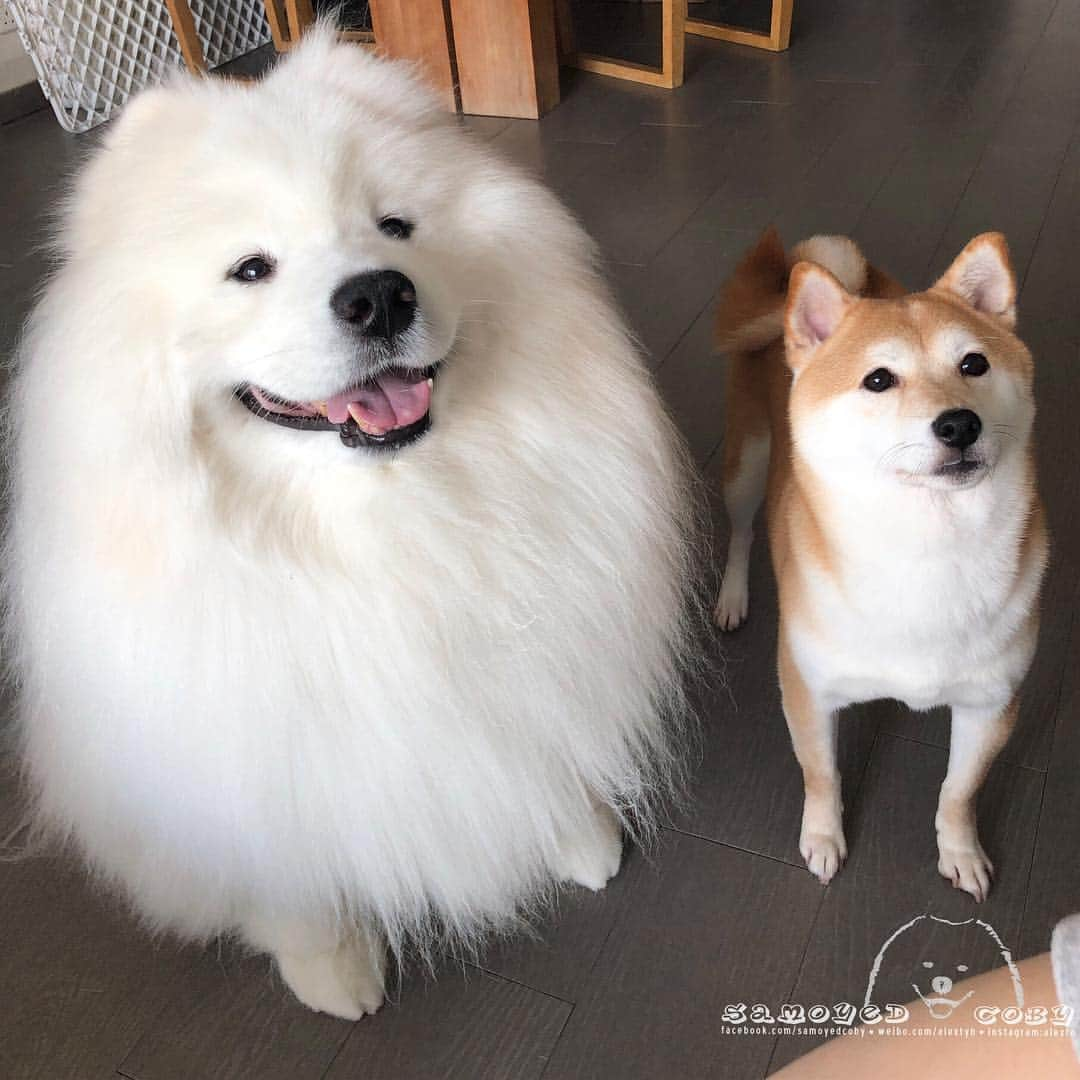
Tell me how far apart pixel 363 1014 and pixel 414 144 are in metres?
0.96

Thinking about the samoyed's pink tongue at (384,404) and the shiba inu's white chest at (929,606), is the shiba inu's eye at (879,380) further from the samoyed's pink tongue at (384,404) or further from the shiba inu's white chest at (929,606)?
the samoyed's pink tongue at (384,404)

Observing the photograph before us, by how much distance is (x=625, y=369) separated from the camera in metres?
0.98

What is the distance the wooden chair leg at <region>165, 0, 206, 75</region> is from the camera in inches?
135

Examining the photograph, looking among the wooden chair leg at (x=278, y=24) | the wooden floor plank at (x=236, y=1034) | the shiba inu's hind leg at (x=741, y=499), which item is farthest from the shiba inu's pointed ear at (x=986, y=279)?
the wooden chair leg at (x=278, y=24)

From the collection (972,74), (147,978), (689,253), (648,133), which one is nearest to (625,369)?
(147,978)

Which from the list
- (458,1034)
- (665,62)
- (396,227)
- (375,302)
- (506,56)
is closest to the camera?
(375,302)

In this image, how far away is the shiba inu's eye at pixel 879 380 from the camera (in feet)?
3.00

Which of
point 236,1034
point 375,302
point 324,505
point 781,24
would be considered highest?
point 375,302

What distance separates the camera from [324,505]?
87 cm

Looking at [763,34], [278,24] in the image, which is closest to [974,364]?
[763,34]

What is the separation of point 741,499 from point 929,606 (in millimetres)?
521

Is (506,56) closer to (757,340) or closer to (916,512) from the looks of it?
(757,340)

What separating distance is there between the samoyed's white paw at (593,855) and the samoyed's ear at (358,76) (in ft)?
→ 2.77

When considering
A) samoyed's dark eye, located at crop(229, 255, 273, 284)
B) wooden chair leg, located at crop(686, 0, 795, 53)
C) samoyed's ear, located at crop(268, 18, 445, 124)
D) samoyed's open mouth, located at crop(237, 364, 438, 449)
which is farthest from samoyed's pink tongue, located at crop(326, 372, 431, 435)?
wooden chair leg, located at crop(686, 0, 795, 53)
